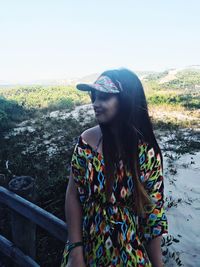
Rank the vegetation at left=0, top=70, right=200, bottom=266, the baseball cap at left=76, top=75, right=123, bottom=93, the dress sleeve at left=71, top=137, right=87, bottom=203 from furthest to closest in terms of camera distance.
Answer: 1. the vegetation at left=0, top=70, right=200, bottom=266
2. the dress sleeve at left=71, top=137, right=87, bottom=203
3. the baseball cap at left=76, top=75, right=123, bottom=93

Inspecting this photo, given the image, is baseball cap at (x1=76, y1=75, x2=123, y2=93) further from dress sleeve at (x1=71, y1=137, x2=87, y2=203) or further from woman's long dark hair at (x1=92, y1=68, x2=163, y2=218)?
dress sleeve at (x1=71, y1=137, x2=87, y2=203)

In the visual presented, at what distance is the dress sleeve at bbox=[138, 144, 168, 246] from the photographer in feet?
5.59

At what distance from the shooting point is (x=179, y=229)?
5031 mm

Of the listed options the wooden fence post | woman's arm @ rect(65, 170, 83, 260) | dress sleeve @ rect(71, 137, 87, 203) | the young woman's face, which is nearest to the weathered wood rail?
the wooden fence post

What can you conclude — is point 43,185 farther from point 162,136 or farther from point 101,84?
point 162,136

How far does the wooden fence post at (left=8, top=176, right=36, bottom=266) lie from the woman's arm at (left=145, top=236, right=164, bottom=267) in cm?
141

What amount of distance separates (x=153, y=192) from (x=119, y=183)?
0.70 feet

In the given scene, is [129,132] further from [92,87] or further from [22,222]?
[22,222]

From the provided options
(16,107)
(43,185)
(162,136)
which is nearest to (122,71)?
(43,185)

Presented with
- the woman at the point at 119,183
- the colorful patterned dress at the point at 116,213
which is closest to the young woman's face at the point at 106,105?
the woman at the point at 119,183

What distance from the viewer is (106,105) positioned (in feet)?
5.48

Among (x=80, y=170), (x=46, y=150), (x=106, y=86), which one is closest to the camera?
(x=106, y=86)

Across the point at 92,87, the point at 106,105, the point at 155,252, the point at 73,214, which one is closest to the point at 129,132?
the point at 106,105

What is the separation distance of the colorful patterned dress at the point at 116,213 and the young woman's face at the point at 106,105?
203 mm
